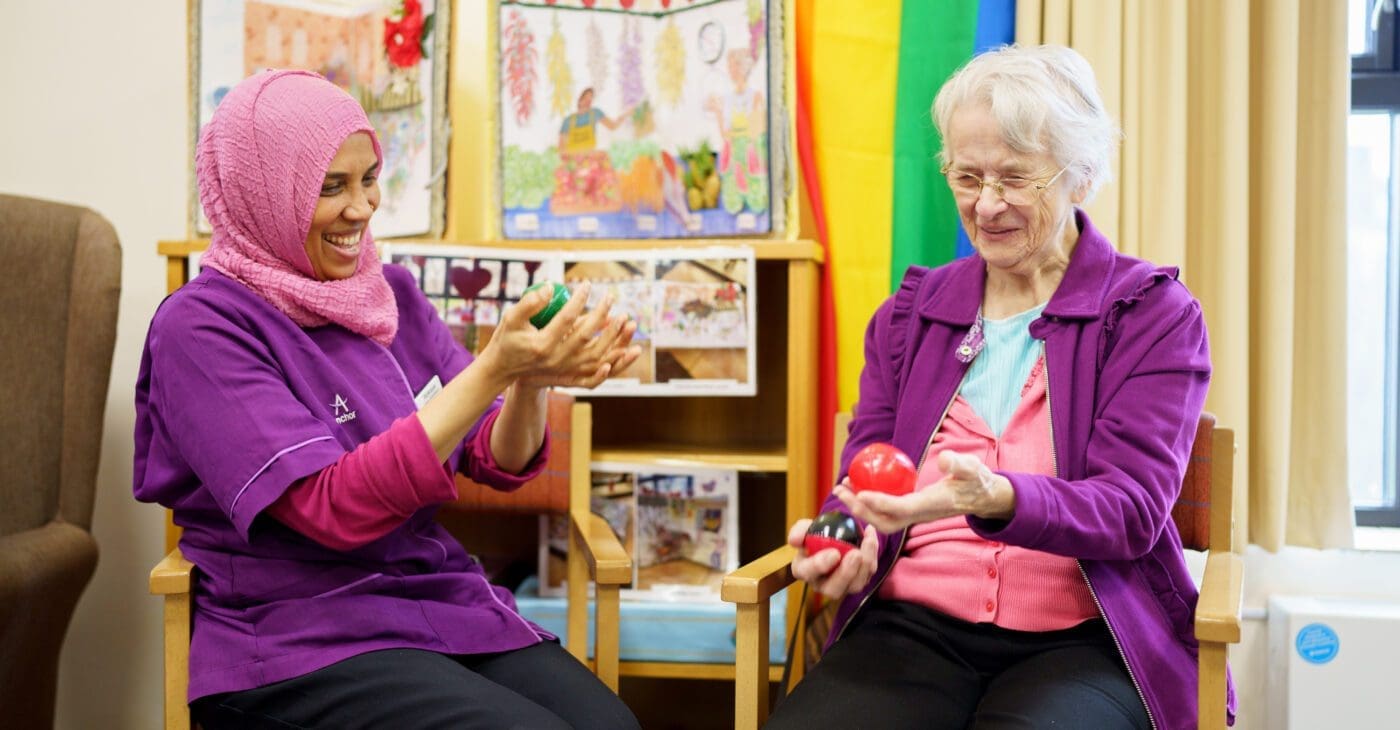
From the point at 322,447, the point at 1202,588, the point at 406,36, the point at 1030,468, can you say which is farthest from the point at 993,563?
the point at 406,36

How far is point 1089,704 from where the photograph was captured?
1441mm

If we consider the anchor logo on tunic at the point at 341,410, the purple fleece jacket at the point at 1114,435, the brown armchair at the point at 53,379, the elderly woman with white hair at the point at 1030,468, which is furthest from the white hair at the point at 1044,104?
the brown armchair at the point at 53,379

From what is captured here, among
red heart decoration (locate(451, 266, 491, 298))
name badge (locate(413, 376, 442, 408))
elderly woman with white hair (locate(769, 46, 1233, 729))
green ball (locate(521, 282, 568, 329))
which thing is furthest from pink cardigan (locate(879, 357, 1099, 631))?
red heart decoration (locate(451, 266, 491, 298))

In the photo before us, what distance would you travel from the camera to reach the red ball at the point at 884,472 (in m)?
1.43

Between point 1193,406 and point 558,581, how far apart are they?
1.26 m

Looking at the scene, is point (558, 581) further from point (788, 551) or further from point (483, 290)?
point (788, 551)

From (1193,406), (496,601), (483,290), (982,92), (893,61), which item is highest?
(893,61)

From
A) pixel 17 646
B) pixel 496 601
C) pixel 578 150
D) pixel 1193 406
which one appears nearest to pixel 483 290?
pixel 578 150

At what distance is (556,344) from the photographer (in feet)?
4.81

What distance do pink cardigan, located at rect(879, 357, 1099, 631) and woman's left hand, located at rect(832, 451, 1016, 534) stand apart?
0.19 m

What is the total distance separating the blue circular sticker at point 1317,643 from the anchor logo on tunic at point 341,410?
70.9 inches

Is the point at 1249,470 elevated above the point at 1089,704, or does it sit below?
above

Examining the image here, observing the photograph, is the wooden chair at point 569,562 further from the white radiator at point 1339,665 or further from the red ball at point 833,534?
the white radiator at point 1339,665

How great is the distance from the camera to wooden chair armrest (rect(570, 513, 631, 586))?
1.74 metres
